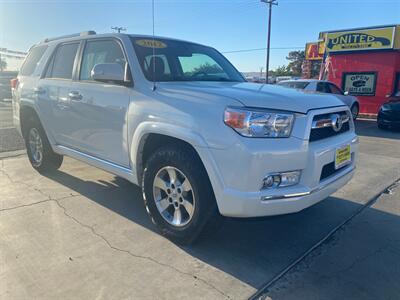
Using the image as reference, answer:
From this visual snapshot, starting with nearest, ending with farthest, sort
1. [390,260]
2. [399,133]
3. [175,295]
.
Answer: [175,295]
[390,260]
[399,133]

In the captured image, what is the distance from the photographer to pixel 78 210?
389cm

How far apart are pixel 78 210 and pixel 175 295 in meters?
1.93

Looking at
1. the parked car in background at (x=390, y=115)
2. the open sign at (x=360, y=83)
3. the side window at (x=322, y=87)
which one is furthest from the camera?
the open sign at (x=360, y=83)

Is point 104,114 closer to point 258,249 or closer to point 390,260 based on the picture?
point 258,249

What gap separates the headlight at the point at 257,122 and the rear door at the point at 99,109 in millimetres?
1274

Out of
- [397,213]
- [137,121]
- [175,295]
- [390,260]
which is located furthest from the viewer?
[397,213]

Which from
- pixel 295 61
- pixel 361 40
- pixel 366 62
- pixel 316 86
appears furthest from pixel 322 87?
pixel 295 61

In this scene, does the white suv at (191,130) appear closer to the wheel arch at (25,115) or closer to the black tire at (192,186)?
the black tire at (192,186)

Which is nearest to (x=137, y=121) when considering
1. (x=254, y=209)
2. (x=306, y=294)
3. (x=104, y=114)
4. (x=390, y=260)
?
(x=104, y=114)

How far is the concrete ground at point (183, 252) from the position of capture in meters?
2.50

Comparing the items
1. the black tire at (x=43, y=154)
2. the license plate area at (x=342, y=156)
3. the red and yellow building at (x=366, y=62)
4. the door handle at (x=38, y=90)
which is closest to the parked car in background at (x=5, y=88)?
the black tire at (x=43, y=154)

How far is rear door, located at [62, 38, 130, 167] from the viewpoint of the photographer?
11.5 feet

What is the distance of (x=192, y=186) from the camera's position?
2818mm

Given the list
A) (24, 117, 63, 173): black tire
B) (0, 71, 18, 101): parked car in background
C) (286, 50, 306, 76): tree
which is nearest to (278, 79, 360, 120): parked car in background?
(24, 117, 63, 173): black tire
